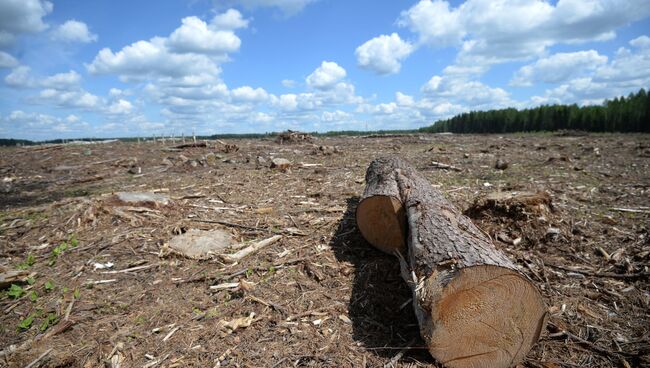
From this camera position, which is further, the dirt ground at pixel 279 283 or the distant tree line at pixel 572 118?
the distant tree line at pixel 572 118

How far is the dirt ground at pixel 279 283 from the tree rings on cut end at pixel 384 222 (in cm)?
19

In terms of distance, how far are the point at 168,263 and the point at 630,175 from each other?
11122 mm

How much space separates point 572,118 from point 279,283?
63779mm

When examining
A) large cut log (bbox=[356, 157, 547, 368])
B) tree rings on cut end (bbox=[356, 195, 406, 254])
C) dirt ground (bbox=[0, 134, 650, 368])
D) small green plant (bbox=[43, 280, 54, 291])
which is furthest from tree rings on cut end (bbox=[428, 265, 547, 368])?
small green plant (bbox=[43, 280, 54, 291])

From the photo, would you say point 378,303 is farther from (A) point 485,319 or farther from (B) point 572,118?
(B) point 572,118

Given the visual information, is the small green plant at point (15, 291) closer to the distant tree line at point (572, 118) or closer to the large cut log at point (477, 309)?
the large cut log at point (477, 309)

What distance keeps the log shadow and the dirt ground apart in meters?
0.02

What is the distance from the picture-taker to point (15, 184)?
10930mm

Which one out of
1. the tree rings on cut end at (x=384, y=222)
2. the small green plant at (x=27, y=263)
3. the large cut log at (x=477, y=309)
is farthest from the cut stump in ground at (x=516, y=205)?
the small green plant at (x=27, y=263)

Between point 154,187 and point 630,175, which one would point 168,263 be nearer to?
point 154,187

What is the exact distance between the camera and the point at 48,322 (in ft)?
12.2

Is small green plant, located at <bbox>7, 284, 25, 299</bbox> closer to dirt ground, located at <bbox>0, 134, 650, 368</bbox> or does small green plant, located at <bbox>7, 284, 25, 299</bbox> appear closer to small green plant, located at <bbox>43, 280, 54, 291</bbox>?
dirt ground, located at <bbox>0, 134, 650, 368</bbox>

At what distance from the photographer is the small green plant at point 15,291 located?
13.7ft

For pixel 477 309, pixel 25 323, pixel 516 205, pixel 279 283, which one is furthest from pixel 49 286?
pixel 516 205
